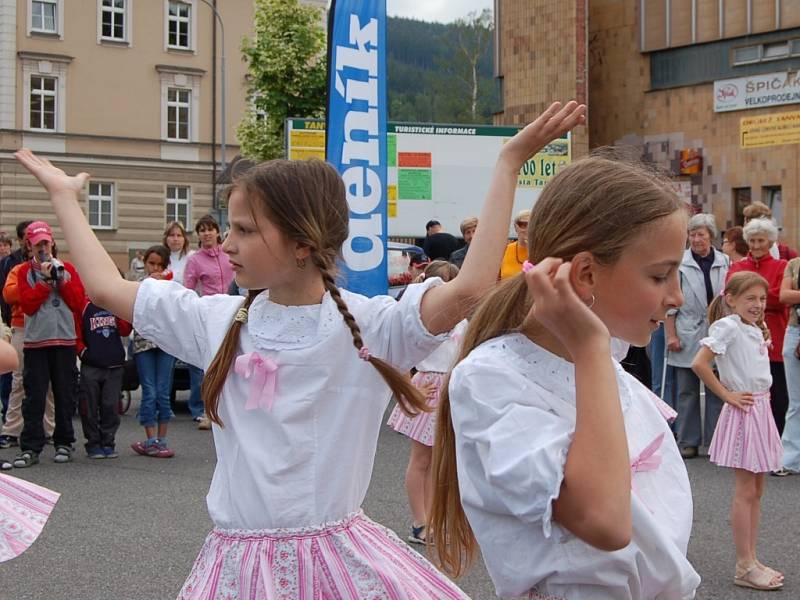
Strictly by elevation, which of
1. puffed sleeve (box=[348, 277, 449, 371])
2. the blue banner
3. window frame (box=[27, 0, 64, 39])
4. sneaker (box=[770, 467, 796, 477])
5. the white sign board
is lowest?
sneaker (box=[770, 467, 796, 477])

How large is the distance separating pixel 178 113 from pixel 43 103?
5.46 meters

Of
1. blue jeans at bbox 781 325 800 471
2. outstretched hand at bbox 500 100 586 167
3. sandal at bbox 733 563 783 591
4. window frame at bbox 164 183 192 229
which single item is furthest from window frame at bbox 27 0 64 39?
outstretched hand at bbox 500 100 586 167

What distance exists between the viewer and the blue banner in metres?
8.52

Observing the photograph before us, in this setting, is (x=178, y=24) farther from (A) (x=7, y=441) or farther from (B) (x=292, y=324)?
(B) (x=292, y=324)

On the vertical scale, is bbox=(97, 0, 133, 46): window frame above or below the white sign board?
above

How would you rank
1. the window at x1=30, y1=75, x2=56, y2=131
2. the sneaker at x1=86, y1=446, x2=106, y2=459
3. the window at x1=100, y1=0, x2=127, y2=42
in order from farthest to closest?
1. the window at x1=100, y1=0, x2=127, y2=42
2. the window at x1=30, y1=75, x2=56, y2=131
3. the sneaker at x1=86, y1=446, x2=106, y2=459

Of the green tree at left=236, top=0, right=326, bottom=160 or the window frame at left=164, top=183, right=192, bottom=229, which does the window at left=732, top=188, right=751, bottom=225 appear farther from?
the window frame at left=164, top=183, right=192, bottom=229

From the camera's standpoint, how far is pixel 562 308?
1.81 metres

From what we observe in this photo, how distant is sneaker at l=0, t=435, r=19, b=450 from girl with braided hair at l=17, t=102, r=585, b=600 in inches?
301

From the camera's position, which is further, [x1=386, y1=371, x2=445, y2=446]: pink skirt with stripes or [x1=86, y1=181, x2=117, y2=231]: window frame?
[x1=86, y1=181, x2=117, y2=231]: window frame

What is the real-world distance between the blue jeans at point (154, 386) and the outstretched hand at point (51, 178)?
679cm

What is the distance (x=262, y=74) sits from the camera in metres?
34.6

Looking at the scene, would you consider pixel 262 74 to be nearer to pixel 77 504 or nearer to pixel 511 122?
pixel 511 122

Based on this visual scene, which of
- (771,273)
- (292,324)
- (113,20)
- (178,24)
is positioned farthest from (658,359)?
(178,24)
